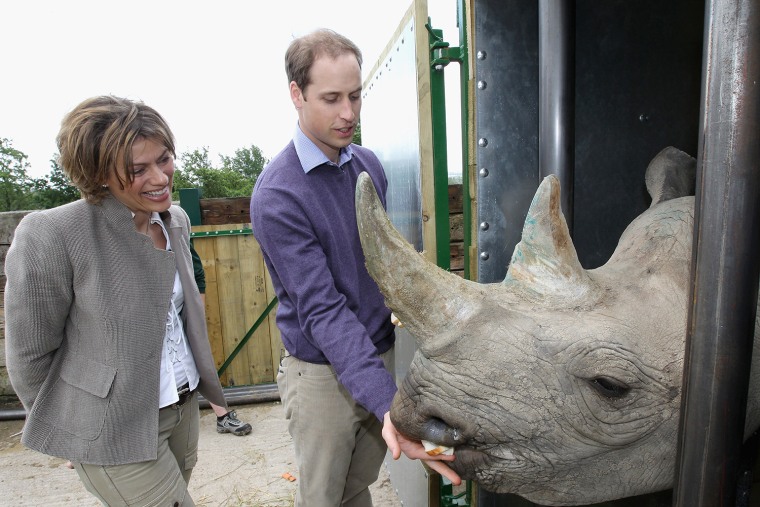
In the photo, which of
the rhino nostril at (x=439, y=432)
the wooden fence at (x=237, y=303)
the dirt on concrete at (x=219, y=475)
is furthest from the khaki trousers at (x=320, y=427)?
the wooden fence at (x=237, y=303)

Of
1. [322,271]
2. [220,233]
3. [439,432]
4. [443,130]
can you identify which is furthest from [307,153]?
[220,233]

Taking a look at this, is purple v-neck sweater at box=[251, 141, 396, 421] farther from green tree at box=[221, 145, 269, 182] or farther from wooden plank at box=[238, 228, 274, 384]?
green tree at box=[221, 145, 269, 182]

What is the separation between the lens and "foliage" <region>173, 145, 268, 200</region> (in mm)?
20484

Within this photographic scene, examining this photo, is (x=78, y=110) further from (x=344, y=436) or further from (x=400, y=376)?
A: (x=400, y=376)

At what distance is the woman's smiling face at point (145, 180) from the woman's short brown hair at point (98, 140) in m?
0.02

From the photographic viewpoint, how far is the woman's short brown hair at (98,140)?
2201 millimetres

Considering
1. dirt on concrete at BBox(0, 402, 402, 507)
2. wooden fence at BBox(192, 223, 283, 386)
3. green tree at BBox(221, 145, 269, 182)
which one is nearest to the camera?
dirt on concrete at BBox(0, 402, 402, 507)

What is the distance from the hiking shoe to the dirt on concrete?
52 mm

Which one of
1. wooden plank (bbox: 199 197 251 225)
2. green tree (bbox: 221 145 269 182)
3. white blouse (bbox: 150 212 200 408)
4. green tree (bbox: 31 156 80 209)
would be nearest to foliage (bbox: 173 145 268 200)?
green tree (bbox: 221 145 269 182)

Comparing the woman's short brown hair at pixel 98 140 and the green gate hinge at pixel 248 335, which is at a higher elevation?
the woman's short brown hair at pixel 98 140

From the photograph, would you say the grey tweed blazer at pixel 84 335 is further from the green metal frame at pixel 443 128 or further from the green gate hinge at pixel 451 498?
the green gate hinge at pixel 451 498

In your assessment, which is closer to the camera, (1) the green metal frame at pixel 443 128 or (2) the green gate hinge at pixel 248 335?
(1) the green metal frame at pixel 443 128

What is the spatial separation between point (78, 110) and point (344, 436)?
1.83m

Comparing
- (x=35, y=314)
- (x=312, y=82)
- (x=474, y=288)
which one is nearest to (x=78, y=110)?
(x=35, y=314)
